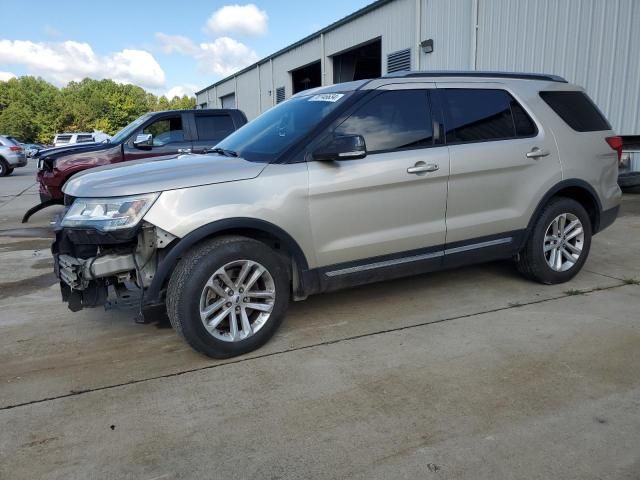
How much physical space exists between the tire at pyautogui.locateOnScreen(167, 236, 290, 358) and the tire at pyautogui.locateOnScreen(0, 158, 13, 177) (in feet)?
73.5

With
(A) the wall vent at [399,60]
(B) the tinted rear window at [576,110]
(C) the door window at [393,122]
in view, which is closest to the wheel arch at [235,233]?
(C) the door window at [393,122]

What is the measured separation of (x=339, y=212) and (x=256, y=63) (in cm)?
2652

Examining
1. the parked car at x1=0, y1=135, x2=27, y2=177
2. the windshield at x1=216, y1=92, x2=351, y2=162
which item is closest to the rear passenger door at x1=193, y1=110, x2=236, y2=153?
the windshield at x1=216, y1=92, x2=351, y2=162

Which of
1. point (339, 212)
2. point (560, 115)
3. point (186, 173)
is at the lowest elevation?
point (339, 212)

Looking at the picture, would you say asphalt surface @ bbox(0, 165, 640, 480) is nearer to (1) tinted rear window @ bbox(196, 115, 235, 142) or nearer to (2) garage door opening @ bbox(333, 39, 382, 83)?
(1) tinted rear window @ bbox(196, 115, 235, 142)

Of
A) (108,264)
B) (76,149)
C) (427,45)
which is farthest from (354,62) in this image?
(108,264)

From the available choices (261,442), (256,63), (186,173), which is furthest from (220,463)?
(256,63)

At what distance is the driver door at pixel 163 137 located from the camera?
8.81 metres

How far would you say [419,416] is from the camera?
2.82m

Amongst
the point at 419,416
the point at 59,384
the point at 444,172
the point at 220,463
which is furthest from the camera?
the point at 444,172

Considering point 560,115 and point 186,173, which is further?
point 560,115

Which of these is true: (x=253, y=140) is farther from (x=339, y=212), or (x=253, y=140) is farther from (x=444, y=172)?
(x=444, y=172)

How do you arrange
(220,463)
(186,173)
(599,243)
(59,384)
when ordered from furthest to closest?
(599,243)
(186,173)
(59,384)
(220,463)

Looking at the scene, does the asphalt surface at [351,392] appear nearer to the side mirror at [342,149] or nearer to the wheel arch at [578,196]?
the wheel arch at [578,196]
